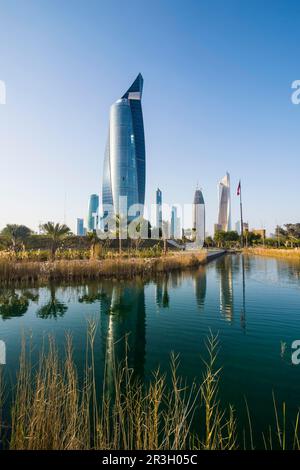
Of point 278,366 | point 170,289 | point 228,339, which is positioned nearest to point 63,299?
point 170,289

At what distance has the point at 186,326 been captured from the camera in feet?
29.3

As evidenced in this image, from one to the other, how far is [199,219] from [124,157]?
44.0m

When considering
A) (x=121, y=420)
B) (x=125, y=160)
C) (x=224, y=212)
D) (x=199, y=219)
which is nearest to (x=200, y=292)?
(x=121, y=420)

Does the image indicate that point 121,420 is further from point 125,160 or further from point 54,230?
point 125,160

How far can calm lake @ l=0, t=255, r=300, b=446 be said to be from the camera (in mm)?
5441

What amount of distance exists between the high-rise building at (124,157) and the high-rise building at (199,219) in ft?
88.9

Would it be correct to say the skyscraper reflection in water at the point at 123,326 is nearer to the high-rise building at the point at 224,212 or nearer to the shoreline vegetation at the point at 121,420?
the shoreline vegetation at the point at 121,420

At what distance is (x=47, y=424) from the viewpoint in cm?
297

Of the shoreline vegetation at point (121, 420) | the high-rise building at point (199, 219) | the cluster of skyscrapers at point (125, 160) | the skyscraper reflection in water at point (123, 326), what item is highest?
the cluster of skyscrapers at point (125, 160)

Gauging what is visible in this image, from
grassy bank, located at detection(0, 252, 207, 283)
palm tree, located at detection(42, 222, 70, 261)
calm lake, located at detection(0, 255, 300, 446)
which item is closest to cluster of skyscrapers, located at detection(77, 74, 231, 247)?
palm tree, located at detection(42, 222, 70, 261)

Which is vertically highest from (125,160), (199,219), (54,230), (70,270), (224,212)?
(125,160)

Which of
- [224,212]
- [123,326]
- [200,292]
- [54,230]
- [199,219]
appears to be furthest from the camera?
[224,212]

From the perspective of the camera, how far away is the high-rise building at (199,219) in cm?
9228

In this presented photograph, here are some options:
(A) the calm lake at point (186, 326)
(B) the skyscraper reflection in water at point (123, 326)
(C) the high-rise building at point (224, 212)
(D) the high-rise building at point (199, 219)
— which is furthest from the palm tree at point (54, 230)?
(C) the high-rise building at point (224, 212)
